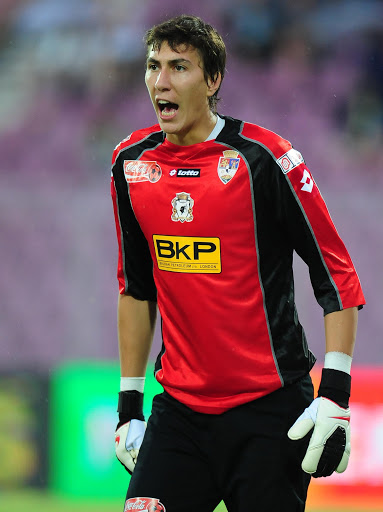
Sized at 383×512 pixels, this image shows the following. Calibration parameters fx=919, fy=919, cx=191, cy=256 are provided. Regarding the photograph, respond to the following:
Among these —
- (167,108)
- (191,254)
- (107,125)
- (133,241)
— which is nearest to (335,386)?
(191,254)

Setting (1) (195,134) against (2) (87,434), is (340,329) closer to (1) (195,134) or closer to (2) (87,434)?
(1) (195,134)

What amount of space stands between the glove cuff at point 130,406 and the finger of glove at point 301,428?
60cm

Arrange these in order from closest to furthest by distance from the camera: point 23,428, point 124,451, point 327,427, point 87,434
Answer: point 327,427 < point 124,451 < point 87,434 < point 23,428

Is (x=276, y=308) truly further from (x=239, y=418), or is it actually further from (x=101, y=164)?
(x=101, y=164)

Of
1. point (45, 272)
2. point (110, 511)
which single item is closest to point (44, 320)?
point (45, 272)

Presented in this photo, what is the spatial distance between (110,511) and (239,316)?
3.32 meters

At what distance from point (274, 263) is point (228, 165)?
0.31 metres

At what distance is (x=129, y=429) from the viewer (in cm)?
288

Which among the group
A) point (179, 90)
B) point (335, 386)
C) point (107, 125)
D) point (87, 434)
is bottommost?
point (87, 434)

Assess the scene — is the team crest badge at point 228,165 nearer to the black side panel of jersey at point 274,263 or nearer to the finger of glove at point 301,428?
the black side panel of jersey at point 274,263

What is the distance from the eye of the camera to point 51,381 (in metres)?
5.93

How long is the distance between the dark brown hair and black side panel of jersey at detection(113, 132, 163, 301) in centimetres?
28

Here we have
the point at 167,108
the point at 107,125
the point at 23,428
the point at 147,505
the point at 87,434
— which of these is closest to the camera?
the point at 147,505

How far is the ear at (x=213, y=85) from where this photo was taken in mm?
2729
